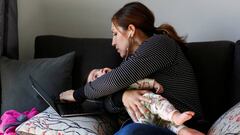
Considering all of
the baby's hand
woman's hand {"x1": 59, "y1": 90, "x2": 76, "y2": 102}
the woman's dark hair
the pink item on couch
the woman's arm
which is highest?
the woman's dark hair

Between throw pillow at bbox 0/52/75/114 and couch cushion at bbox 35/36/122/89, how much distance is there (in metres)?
0.04

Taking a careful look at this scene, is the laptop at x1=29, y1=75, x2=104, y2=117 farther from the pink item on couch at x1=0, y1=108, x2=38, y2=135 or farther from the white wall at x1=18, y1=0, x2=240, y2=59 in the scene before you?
the white wall at x1=18, y1=0, x2=240, y2=59

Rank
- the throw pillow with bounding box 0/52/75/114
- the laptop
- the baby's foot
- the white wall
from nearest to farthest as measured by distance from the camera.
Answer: the baby's foot
the laptop
the throw pillow with bounding box 0/52/75/114
the white wall

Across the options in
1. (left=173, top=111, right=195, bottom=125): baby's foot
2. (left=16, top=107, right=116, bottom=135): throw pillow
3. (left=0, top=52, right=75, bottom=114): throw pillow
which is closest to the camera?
(left=173, top=111, right=195, bottom=125): baby's foot

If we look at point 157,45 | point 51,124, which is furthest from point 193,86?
point 51,124

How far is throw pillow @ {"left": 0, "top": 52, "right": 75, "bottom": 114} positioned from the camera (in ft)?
6.36

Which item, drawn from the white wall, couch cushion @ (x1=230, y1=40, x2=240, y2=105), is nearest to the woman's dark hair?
couch cushion @ (x1=230, y1=40, x2=240, y2=105)

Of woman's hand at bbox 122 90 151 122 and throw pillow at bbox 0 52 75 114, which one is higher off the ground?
woman's hand at bbox 122 90 151 122

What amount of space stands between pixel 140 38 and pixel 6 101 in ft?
2.46

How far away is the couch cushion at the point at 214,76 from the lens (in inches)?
71.4

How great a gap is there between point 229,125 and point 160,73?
1.18ft

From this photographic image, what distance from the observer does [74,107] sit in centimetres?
170

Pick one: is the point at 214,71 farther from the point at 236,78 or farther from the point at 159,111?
the point at 159,111

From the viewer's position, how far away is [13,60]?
208cm
